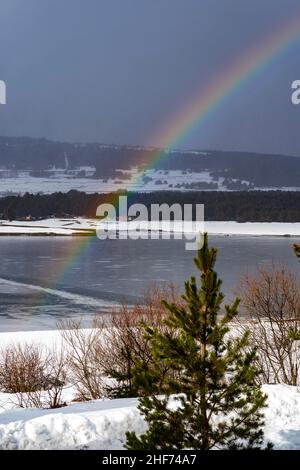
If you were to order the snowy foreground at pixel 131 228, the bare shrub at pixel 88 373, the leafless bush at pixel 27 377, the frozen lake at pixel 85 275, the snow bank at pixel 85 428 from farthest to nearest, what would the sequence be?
the snowy foreground at pixel 131 228 < the frozen lake at pixel 85 275 < the bare shrub at pixel 88 373 < the leafless bush at pixel 27 377 < the snow bank at pixel 85 428

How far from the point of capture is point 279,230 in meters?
91.1

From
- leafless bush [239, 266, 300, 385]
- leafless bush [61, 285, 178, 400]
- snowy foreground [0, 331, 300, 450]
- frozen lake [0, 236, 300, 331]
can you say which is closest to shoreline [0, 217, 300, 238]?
frozen lake [0, 236, 300, 331]

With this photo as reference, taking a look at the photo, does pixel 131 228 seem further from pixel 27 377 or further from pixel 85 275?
pixel 27 377

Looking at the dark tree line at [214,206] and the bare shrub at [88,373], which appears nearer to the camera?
the bare shrub at [88,373]

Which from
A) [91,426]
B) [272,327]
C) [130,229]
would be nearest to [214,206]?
[130,229]

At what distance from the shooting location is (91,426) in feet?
32.6

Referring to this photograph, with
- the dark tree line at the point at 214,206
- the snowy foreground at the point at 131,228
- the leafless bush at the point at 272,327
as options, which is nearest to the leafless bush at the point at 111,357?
the leafless bush at the point at 272,327

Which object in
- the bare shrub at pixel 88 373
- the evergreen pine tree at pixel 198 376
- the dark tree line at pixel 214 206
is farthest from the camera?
the dark tree line at pixel 214 206

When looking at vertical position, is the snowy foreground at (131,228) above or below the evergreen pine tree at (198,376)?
above

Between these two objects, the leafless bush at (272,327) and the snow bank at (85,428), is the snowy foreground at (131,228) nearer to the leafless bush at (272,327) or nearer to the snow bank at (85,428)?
the leafless bush at (272,327)

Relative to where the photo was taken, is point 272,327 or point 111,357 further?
point 272,327

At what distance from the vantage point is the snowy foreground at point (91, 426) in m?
9.66

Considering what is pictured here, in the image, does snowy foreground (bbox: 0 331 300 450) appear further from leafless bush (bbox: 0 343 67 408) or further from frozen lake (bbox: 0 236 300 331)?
frozen lake (bbox: 0 236 300 331)

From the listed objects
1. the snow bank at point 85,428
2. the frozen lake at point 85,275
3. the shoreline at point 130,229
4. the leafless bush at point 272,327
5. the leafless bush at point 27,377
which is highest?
the shoreline at point 130,229
